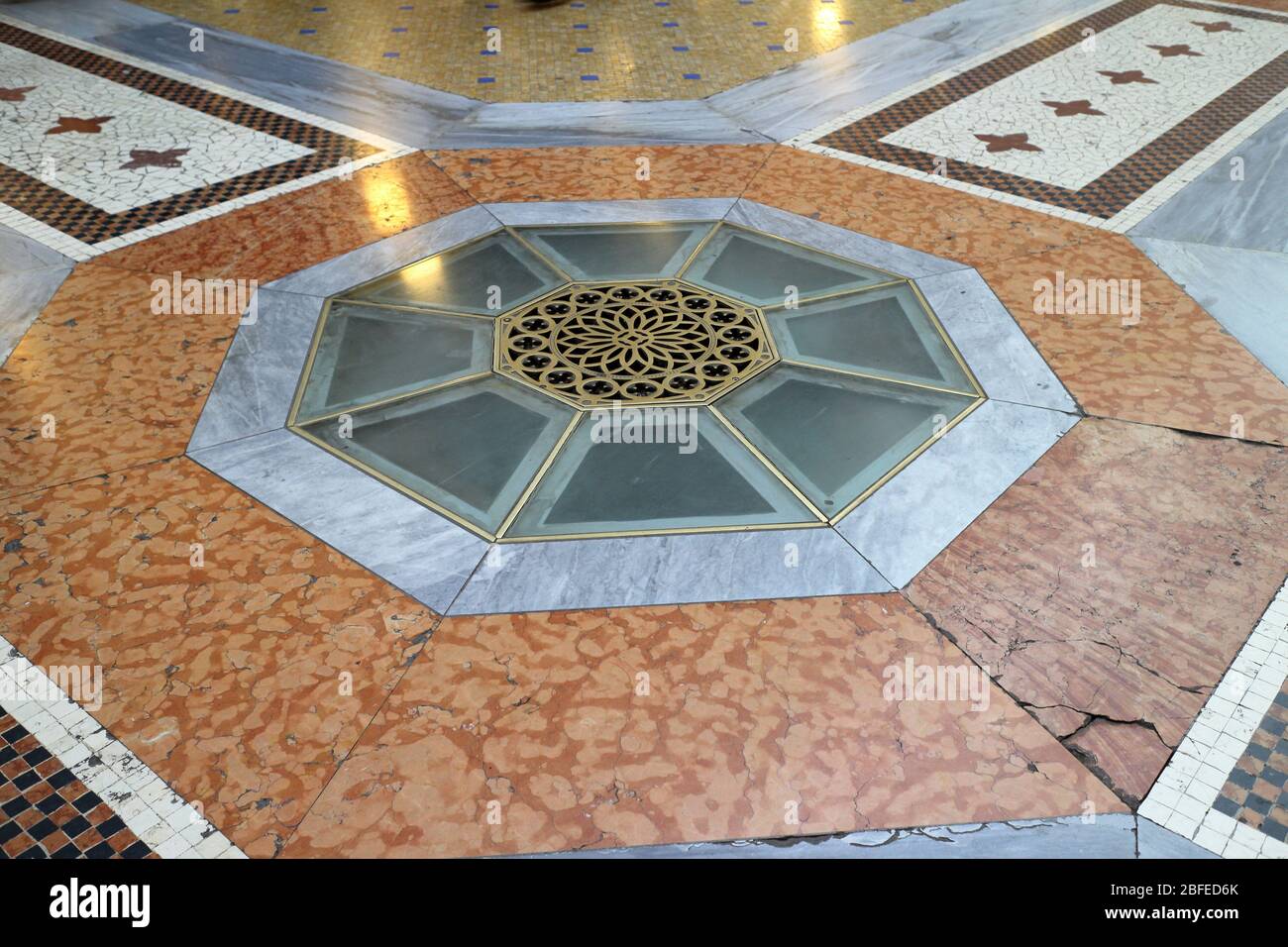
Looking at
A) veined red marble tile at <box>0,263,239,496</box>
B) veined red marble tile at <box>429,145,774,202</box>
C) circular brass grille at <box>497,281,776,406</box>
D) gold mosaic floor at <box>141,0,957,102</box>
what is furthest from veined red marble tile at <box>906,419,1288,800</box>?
gold mosaic floor at <box>141,0,957,102</box>

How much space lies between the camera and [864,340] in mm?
3146

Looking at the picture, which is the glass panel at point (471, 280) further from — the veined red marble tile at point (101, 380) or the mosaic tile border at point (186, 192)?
the mosaic tile border at point (186, 192)

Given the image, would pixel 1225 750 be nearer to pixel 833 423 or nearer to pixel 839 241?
pixel 833 423

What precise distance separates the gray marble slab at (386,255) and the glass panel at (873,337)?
1.24 meters

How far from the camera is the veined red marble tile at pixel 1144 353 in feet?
→ 9.21

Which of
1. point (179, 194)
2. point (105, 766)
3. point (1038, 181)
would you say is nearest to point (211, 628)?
point (105, 766)

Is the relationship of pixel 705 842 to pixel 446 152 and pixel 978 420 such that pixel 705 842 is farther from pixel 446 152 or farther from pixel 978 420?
pixel 446 152

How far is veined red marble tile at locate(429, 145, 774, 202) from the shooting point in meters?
4.02

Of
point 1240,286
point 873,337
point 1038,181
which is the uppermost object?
point 1038,181

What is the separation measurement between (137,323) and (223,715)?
5.71 feet

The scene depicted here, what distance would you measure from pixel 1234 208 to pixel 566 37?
3.64 meters

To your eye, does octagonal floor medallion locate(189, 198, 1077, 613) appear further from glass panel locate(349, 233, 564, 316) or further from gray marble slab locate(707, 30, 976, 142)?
gray marble slab locate(707, 30, 976, 142)

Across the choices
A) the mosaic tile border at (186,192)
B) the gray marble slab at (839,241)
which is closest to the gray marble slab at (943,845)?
the gray marble slab at (839,241)

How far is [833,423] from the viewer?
2820 mm
